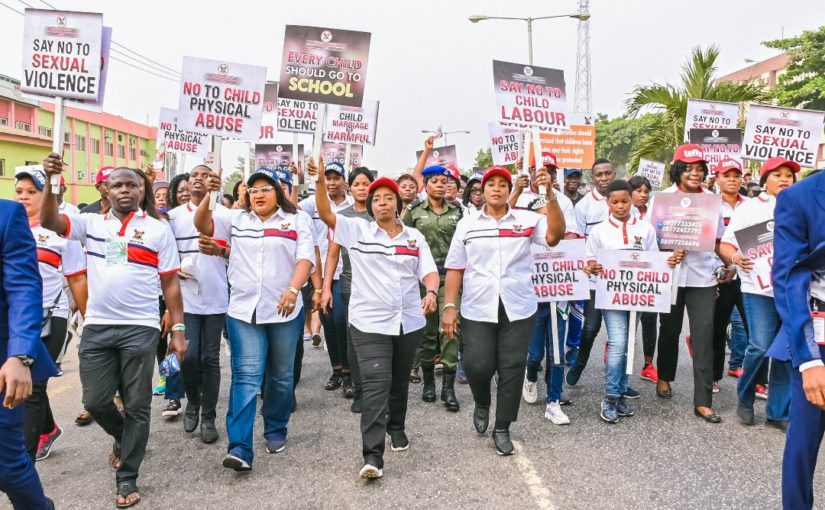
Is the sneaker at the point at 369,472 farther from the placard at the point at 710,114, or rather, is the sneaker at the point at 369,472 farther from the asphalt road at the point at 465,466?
the placard at the point at 710,114

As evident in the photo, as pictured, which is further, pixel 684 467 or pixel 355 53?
pixel 355 53

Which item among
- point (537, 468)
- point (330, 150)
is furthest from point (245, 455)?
point (330, 150)

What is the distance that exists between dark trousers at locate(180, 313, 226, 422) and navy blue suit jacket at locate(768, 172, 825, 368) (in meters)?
3.93

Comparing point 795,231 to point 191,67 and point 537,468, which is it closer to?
point 537,468

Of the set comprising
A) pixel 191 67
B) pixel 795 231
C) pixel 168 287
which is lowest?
pixel 168 287

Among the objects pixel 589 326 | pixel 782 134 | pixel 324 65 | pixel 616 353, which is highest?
pixel 782 134

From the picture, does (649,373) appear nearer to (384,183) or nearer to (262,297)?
(384,183)

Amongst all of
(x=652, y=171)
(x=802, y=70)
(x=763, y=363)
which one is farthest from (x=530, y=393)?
(x=802, y=70)

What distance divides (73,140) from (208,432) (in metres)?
42.0

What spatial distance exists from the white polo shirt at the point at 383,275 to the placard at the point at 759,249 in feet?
8.44

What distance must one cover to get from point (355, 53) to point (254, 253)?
2142 mm

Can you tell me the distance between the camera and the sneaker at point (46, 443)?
4.66 meters

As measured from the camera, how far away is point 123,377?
4.05 meters

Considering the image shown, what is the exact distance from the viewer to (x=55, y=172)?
13.1 feet
